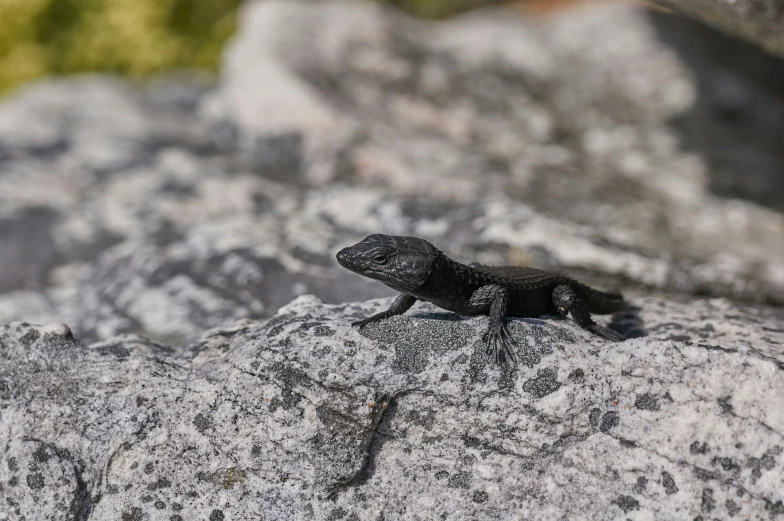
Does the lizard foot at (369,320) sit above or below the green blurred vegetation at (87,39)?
above

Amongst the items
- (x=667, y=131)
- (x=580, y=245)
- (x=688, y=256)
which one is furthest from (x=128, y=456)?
(x=667, y=131)

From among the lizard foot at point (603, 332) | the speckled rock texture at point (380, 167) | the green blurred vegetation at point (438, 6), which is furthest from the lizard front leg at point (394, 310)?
the green blurred vegetation at point (438, 6)

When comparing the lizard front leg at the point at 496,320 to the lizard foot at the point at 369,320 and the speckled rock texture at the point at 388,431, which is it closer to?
the speckled rock texture at the point at 388,431

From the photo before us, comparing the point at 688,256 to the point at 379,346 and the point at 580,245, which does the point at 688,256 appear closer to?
the point at 580,245

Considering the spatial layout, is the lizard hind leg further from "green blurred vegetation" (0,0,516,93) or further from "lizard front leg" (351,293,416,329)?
"green blurred vegetation" (0,0,516,93)

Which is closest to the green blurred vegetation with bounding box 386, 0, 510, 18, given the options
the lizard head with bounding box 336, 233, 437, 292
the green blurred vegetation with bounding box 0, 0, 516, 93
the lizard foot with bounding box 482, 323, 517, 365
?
the green blurred vegetation with bounding box 0, 0, 516, 93
